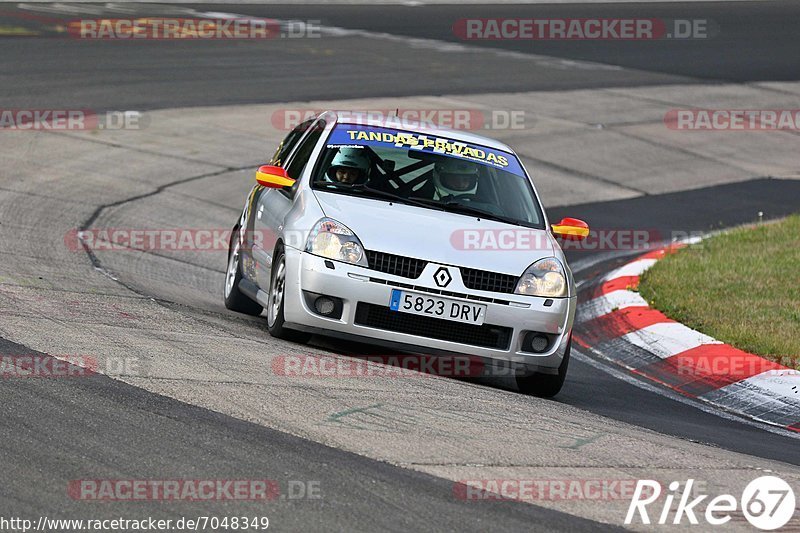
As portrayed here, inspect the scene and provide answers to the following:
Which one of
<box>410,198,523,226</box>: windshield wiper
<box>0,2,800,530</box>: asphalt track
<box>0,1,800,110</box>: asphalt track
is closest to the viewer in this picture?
<box>0,2,800,530</box>: asphalt track

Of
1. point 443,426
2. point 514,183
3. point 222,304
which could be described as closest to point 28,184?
point 222,304

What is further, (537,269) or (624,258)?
(624,258)

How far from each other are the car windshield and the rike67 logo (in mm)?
3134

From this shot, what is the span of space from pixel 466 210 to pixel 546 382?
1230 mm

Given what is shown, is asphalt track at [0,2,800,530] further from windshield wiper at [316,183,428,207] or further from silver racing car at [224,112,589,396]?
windshield wiper at [316,183,428,207]

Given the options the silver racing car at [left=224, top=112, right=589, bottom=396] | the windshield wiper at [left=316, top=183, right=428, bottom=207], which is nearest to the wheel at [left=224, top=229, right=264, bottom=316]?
the silver racing car at [left=224, top=112, right=589, bottom=396]

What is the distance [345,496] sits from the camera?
198 inches

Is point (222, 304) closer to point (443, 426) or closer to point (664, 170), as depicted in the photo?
point (443, 426)

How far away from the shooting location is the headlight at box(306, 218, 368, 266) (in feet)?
25.2

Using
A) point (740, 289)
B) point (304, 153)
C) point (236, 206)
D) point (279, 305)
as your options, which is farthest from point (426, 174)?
point (236, 206)

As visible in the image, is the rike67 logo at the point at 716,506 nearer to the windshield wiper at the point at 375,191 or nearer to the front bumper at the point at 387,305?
the front bumper at the point at 387,305

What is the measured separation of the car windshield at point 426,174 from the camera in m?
8.55

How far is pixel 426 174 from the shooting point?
877 centimetres

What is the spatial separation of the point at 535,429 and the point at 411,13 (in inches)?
984
